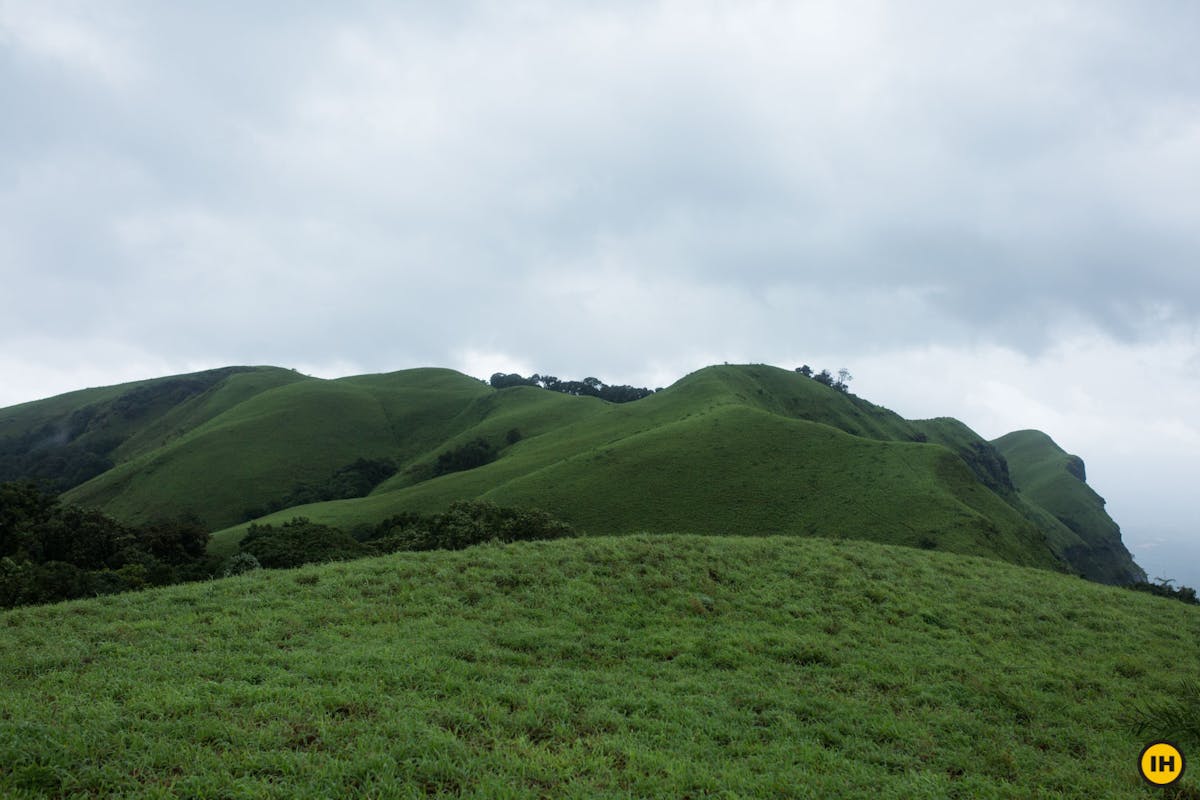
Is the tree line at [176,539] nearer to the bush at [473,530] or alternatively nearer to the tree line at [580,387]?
the bush at [473,530]

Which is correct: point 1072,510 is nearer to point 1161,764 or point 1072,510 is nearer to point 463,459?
point 463,459

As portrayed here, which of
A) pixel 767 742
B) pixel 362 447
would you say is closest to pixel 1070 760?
pixel 767 742

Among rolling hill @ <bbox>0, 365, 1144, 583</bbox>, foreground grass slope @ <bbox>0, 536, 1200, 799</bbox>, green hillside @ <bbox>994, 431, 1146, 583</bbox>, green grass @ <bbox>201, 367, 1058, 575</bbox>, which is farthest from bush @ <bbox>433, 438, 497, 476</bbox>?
green hillside @ <bbox>994, 431, 1146, 583</bbox>

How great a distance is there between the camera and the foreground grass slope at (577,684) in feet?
25.3

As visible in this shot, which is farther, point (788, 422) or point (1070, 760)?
point (788, 422)

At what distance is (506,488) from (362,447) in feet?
210

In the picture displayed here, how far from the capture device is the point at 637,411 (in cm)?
10006

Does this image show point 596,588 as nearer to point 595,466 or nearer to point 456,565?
point 456,565

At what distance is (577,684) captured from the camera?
437 inches

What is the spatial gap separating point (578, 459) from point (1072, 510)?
140361mm

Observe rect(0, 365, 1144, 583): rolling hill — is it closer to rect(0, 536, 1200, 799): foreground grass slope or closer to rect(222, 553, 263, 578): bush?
rect(222, 553, 263, 578): bush

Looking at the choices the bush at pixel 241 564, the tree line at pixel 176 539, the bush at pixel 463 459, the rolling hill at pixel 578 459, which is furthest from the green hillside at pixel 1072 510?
the bush at pixel 241 564

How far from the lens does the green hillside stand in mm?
118812

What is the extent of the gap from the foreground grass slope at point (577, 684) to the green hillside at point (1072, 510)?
118 m
